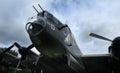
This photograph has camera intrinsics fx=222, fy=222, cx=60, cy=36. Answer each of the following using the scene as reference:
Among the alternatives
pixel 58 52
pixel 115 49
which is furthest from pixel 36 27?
pixel 115 49

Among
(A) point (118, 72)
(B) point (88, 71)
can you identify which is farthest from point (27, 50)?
(A) point (118, 72)

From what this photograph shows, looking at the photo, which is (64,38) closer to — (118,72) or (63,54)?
(63,54)

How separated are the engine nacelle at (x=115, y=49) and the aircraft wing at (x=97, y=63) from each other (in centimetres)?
108

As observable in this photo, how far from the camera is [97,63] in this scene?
18.5 meters

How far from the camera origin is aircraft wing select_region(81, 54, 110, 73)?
1792 cm

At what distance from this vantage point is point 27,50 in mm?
18531

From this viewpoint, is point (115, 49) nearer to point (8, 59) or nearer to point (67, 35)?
point (67, 35)

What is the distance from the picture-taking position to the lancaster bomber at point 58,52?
46.9 feet

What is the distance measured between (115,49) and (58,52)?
13.7ft

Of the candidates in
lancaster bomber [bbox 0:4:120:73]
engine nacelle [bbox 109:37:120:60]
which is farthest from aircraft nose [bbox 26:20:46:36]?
engine nacelle [bbox 109:37:120:60]

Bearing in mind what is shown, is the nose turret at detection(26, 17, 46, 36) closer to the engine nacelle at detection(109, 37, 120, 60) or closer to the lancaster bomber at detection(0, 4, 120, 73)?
the lancaster bomber at detection(0, 4, 120, 73)

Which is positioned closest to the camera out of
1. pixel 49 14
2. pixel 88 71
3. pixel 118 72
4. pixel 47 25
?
pixel 47 25

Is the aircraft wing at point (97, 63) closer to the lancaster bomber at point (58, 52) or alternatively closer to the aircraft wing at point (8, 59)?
the lancaster bomber at point (58, 52)

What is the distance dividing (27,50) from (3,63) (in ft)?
14.5
